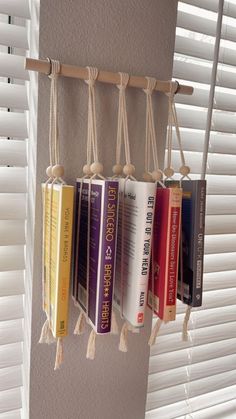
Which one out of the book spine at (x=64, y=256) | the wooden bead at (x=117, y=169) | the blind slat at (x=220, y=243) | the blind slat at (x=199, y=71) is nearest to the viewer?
the book spine at (x=64, y=256)

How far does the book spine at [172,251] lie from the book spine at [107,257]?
8 centimetres

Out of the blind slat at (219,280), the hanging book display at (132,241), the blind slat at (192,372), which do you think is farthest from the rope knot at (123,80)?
the blind slat at (192,372)

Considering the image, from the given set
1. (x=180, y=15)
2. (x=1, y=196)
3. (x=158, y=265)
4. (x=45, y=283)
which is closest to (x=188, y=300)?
(x=158, y=265)

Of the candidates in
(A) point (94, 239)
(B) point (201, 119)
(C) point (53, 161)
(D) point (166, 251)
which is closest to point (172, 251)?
(D) point (166, 251)

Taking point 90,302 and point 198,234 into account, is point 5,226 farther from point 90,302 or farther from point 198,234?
point 198,234

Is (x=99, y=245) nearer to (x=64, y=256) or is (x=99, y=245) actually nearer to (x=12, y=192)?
(x=64, y=256)

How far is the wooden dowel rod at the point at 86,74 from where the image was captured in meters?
0.47

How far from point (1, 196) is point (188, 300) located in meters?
0.33

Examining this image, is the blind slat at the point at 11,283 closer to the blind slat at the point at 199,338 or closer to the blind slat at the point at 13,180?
the blind slat at the point at 13,180

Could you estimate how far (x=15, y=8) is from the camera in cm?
51

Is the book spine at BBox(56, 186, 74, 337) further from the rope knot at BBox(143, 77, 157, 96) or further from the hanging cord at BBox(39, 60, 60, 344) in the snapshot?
the rope knot at BBox(143, 77, 157, 96)

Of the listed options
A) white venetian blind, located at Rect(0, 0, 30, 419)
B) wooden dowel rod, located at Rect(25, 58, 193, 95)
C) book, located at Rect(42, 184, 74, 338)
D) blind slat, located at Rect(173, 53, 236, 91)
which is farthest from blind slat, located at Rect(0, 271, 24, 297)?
blind slat, located at Rect(173, 53, 236, 91)

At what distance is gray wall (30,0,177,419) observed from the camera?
1.69 ft

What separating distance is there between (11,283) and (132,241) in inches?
8.8
